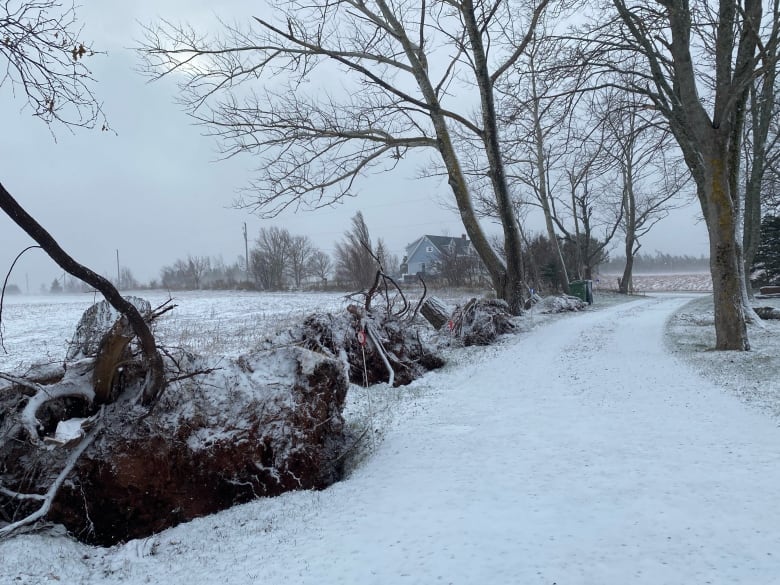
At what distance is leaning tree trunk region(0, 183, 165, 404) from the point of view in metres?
3.47

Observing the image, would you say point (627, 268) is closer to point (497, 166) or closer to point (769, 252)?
point (769, 252)

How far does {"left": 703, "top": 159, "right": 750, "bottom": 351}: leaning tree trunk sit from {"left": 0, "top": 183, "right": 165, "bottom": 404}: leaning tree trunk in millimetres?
8862

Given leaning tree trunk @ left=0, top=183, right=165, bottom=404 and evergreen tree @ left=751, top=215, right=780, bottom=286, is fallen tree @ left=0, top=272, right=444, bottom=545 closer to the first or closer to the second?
leaning tree trunk @ left=0, top=183, right=165, bottom=404

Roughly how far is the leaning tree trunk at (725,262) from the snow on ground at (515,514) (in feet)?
11.2

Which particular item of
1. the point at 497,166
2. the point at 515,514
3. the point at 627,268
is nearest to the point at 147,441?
the point at 515,514

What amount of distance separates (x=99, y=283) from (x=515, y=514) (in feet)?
11.0

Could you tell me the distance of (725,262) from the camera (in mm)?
8852

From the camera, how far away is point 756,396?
5.75 meters

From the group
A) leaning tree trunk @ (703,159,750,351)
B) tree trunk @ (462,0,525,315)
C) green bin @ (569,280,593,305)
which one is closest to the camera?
leaning tree trunk @ (703,159,750,351)

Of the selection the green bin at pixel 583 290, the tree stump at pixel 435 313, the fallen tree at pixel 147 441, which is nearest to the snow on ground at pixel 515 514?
the fallen tree at pixel 147 441

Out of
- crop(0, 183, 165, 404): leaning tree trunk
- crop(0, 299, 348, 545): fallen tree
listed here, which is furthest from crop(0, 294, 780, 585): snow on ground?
crop(0, 183, 165, 404): leaning tree trunk

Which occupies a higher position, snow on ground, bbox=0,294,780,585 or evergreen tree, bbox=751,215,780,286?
evergreen tree, bbox=751,215,780,286

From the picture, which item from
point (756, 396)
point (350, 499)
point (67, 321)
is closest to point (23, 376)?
point (350, 499)

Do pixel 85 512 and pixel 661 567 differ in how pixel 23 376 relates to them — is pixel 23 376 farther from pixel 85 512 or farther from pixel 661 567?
pixel 661 567
